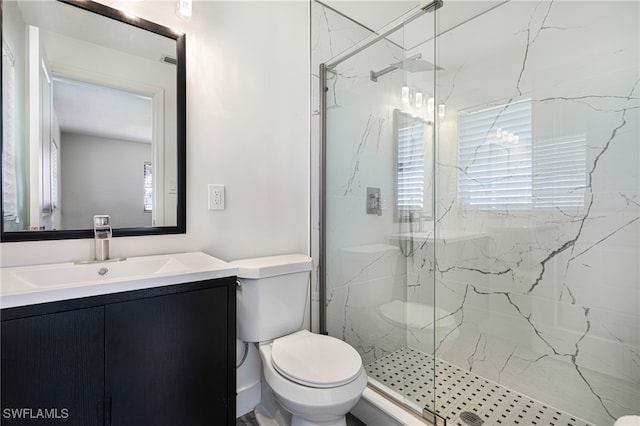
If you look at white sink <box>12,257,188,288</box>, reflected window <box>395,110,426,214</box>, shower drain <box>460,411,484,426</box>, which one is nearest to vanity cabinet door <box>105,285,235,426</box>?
white sink <box>12,257,188,288</box>

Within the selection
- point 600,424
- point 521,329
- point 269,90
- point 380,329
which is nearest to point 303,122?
point 269,90

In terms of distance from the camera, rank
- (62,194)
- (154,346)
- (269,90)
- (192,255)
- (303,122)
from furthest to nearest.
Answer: (303,122) → (269,90) → (192,255) → (62,194) → (154,346)

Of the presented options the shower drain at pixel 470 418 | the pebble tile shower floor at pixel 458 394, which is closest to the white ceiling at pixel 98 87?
the pebble tile shower floor at pixel 458 394

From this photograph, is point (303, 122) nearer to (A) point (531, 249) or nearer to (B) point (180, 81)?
(B) point (180, 81)

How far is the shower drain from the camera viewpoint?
144 cm

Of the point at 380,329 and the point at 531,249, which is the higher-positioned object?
the point at 531,249

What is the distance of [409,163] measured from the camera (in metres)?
1.88

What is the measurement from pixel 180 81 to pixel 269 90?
0.46 m

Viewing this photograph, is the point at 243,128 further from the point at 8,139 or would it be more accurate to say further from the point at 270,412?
the point at 270,412

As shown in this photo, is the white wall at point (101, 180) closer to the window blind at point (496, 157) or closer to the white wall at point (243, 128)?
the white wall at point (243, 128)

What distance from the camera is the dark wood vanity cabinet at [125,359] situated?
2.64ft

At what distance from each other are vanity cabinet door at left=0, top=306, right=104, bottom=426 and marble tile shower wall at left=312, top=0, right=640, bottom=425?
48.0 inches

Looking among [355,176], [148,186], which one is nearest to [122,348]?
[148,186]

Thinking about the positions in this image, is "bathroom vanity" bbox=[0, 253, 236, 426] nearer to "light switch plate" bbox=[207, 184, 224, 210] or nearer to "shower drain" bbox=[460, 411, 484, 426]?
"light switch plate" bbox=[207, 184, 224, 210]
